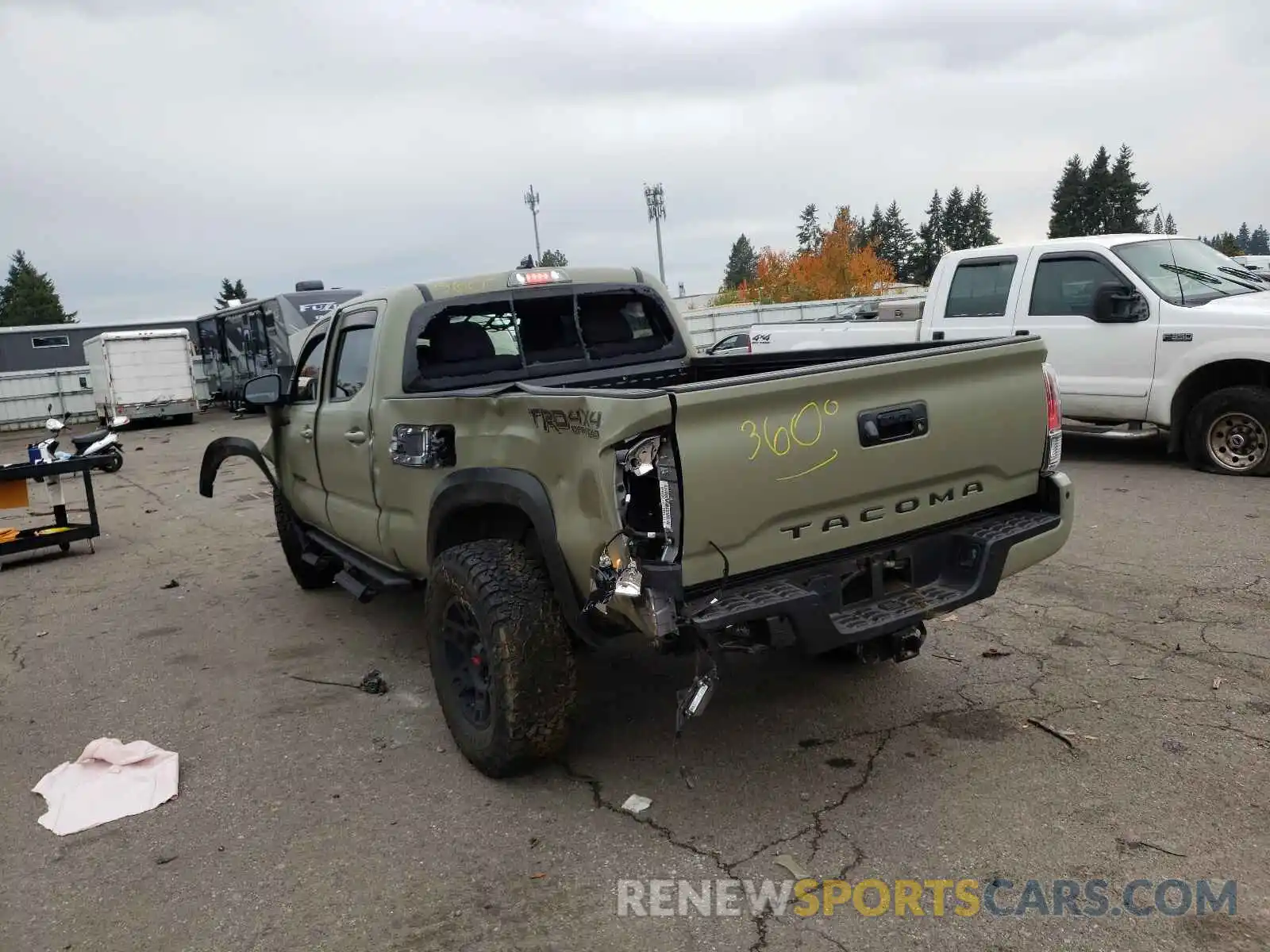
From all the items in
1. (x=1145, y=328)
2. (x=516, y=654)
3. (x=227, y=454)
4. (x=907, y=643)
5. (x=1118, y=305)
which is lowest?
(x=907, y=643)

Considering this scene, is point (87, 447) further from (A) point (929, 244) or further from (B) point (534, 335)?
(A) point (929, 244)

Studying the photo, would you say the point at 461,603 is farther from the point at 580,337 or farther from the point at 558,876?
the point at 580,337

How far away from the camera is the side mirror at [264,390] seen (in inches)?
223

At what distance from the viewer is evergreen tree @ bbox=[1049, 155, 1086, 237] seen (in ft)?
264

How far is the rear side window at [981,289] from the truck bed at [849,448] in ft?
19.3

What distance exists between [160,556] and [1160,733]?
25.2 ft

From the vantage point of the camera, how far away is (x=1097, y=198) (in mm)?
79438

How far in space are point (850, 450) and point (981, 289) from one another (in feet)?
22.7

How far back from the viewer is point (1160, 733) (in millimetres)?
3709

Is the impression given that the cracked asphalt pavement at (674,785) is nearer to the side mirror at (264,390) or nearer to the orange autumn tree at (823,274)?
the side mirror at (264,390)

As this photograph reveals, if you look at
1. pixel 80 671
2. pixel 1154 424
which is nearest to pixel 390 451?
pixel 80 671

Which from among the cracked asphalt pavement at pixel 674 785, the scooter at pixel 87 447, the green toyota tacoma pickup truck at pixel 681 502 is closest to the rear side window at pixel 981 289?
the cracked asphalt pavement at pixel 674 785

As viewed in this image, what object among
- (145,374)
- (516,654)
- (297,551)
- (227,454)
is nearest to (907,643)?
(516,654)

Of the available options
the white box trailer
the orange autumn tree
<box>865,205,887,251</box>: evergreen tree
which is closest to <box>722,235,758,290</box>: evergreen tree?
<box>865,205,887,251</box>: evergreen tree
